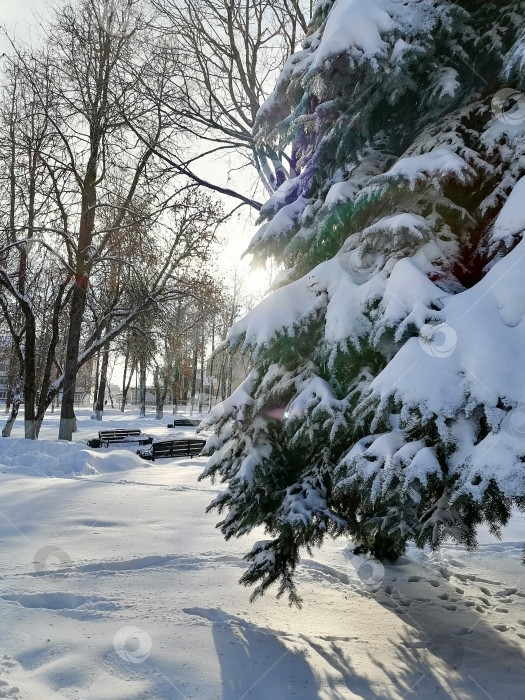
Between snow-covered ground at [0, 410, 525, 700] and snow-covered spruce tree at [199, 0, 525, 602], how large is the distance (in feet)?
1.99

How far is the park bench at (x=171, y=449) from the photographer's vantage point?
16219 mm

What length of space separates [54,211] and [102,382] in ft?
61.5

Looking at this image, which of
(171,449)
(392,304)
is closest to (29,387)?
(171,449)

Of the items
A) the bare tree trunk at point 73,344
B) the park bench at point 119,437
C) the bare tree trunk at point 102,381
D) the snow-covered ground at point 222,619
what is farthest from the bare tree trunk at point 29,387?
the bare tree trunk at point 102,381

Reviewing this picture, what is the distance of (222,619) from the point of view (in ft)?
13.2

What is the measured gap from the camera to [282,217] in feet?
15.0

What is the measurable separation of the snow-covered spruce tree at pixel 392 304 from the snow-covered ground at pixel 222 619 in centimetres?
61

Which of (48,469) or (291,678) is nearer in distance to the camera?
(291,678)

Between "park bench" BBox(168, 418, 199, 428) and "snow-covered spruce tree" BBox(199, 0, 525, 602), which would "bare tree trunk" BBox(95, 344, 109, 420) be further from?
"snow-covered spruce tree" BBox(199, 0, 525, 602)

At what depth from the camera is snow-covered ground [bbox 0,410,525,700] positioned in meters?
3.16

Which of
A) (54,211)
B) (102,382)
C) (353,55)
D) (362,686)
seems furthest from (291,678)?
(102,382)

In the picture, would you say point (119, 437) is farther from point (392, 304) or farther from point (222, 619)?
point (392, 304)

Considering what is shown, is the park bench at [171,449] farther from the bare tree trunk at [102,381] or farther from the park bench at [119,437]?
the bare tree trunk at [102,381]

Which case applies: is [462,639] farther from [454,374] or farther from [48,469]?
[48,469]
